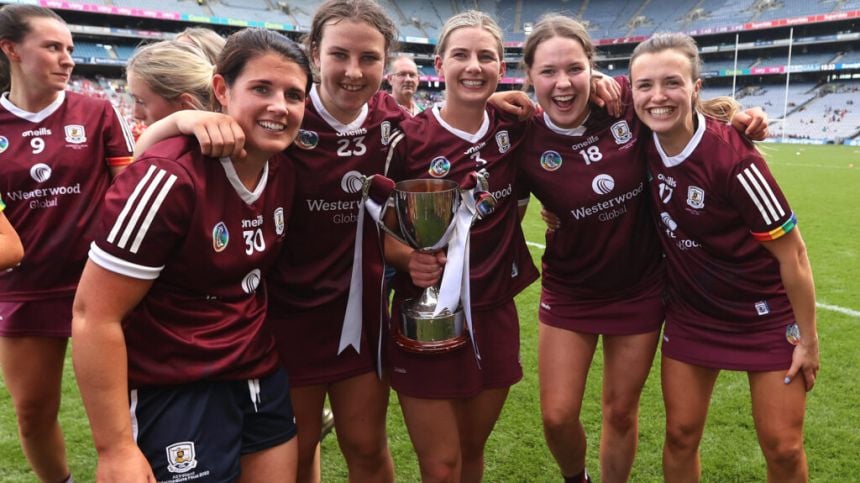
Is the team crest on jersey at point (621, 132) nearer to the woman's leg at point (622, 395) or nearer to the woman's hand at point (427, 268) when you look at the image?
the woman's leg at point (622, 395)

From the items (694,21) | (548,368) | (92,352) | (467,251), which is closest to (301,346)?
(467,251)

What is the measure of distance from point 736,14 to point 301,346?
50.3m

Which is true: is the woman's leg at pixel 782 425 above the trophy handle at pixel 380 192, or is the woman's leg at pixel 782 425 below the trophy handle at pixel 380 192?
below

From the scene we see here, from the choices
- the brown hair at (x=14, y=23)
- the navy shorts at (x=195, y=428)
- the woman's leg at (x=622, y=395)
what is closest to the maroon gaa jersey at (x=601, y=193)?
the woman's leg at (x=622, y=395)

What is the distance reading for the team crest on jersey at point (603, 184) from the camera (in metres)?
2.62

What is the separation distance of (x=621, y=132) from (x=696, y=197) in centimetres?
45

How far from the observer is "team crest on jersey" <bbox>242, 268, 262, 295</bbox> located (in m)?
1.91

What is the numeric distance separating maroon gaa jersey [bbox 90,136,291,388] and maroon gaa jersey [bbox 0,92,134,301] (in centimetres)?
120

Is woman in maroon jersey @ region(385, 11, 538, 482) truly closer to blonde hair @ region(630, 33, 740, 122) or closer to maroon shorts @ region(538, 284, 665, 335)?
maroon shorts @ region(538, 284, 665, 335)

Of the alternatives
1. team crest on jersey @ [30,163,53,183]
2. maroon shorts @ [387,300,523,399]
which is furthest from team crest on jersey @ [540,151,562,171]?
team crest on jersey @ [30,163,53,183]

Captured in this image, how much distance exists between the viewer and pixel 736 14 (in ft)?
146

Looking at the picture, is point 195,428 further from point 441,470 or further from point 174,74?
point 174,74

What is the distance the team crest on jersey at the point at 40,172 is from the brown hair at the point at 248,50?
121 cm

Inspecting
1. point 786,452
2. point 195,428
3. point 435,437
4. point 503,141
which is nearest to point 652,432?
point 786,452
